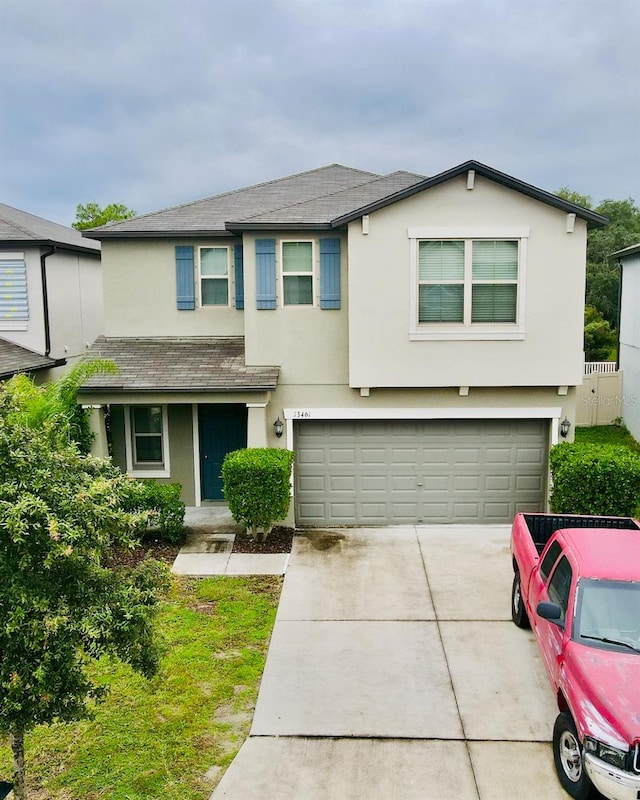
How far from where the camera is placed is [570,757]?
18.4ft

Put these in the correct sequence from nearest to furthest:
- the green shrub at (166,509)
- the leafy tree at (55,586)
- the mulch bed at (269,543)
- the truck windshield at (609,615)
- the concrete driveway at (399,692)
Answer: the leafy tree at (55,586)
the truck windshield at (609,615)
the concrete driveway at (399,692)
the mulch bed at (269,543)
the green shrub at (166,509)

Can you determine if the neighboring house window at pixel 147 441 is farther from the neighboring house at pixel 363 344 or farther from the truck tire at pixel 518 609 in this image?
the truck tire at pixel 518 609

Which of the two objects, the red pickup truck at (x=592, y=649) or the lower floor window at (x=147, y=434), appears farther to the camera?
the lower floor window at (x=147, y=434)

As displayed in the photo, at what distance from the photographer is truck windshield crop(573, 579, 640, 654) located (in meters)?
5.69

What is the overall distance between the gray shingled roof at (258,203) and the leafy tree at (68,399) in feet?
10.9

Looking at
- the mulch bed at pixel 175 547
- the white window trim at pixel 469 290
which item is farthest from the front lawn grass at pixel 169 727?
the white window trim at pixel 469 290

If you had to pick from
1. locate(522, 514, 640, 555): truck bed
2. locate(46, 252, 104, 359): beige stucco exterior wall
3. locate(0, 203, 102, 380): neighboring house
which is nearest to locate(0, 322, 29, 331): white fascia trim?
locate(0, 203, 102, 380): neighboring house

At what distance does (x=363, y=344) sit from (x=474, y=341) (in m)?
1.99

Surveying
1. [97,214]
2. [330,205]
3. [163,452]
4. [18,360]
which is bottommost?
[163,452]

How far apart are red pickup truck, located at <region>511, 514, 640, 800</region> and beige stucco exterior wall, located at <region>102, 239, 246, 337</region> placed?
344 inches

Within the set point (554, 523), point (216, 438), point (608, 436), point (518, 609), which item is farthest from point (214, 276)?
point (608, 436)

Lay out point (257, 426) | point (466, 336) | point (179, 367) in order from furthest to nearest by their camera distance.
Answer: point (179, 367)
point (257, 426)
point (466, 336)

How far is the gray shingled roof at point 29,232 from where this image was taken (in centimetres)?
1491

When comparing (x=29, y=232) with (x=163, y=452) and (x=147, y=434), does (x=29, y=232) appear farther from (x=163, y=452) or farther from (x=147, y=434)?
(x=163, y=452)
